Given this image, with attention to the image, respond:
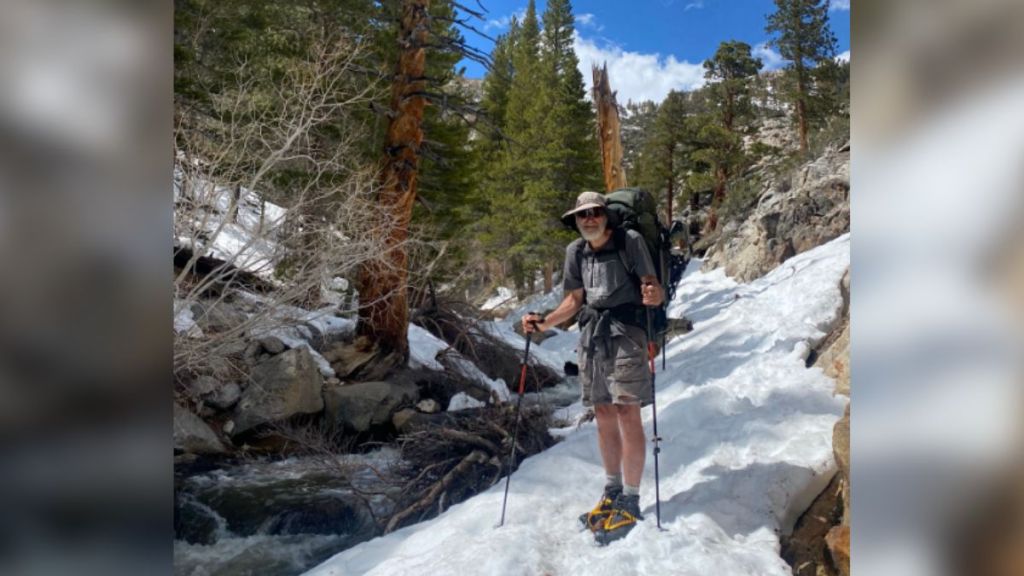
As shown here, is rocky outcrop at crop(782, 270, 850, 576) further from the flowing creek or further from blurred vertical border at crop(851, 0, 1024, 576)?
the flowing creek

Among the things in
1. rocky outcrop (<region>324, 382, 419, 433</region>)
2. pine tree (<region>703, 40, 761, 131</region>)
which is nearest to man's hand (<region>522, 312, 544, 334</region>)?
pine tree (<region>703, 40, 761, 131</region>)

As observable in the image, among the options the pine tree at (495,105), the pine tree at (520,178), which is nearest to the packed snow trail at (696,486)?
the pine tree at (520,178)

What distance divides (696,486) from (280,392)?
321cm

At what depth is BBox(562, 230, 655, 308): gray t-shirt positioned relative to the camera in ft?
7.55

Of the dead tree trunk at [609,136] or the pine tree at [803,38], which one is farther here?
the dead tree trunk at [609,136]

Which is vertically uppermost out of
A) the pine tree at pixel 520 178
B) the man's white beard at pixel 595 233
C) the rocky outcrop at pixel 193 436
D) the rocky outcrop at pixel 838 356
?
the pine tree at pixel 520 178

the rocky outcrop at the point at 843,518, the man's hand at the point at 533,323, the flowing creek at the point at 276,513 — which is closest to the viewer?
the rocky outcrop at the point at 843,518

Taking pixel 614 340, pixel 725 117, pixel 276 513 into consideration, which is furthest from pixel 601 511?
pixel 725 117

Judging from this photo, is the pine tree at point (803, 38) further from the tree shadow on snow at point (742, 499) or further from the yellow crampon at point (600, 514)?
the yellow crampon at point (600, 514)

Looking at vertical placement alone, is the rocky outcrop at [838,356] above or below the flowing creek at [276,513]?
above

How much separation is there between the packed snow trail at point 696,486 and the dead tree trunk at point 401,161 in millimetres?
1997

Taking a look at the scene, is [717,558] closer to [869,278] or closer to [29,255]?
[869,278]

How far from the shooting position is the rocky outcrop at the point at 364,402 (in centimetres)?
431

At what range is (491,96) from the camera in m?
4.89
